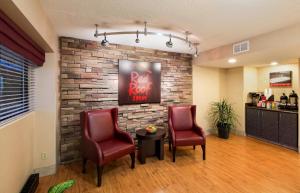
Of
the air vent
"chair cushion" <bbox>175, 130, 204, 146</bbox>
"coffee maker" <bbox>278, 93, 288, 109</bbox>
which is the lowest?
"chair cushion" <bbox>175, 130, 204, 146</bbox>

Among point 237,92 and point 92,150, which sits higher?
point 237,92

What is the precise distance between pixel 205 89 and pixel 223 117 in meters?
0.89

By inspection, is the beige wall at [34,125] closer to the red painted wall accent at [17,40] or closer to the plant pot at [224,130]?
the red painted wall accent at [17,40]

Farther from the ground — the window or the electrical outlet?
the window

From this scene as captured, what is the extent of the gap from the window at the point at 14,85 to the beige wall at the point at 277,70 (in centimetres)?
540

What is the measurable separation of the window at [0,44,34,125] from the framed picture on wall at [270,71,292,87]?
540cm

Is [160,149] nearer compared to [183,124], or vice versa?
[160,149]

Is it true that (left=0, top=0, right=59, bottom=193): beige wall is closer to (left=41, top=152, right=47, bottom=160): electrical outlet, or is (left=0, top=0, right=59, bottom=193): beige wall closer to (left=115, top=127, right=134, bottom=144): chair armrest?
(left=41, top=152, right=47, bottom=160): electrical outlet

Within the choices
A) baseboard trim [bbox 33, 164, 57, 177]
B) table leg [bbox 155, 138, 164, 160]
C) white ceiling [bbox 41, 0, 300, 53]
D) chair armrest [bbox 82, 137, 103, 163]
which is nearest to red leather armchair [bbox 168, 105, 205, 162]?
table leg [bbox 155, 138, 164, 160]

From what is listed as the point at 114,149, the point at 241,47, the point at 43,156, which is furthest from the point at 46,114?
the point at 241,47

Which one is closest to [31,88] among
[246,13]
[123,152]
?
[123,152]

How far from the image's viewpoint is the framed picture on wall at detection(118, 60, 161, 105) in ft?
11.5

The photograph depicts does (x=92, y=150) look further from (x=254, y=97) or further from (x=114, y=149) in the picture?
(x=254, y=97)

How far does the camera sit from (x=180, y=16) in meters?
2.17
